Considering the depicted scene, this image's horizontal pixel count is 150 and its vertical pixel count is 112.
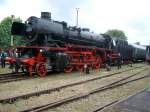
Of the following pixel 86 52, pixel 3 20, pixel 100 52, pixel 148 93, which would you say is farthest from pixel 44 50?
pixel 3 20

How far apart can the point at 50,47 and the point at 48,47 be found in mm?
271

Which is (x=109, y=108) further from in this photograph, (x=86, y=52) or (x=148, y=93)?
(x=86, y=52)

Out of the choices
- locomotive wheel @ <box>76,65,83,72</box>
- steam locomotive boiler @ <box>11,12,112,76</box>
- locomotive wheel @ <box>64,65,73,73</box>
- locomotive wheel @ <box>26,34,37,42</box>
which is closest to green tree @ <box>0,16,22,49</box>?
locomotive wheel @ <box>76,65,83,72</box>

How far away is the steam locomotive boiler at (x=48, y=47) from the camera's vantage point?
63.9 ft

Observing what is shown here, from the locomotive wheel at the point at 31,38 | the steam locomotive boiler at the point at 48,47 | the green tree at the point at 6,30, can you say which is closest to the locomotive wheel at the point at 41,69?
the steam locomotive boiler at the point at 48,47

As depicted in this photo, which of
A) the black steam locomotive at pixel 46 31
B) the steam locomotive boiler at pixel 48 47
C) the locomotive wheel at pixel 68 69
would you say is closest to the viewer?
the steam locomotive boiler at pixel 48 47

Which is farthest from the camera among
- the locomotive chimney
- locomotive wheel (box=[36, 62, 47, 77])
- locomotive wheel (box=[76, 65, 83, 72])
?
locomotive wheel (box=[76, 65, 83, 72])

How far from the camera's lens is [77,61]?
951 inches

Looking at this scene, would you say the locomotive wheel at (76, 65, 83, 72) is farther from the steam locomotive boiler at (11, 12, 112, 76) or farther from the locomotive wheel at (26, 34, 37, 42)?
the locomotive wheel at (26, 34, 37, 42)

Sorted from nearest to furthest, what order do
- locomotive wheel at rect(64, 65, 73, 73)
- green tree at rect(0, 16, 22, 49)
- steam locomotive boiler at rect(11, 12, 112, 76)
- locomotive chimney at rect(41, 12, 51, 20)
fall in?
steam locomotive boiler at rect(11, 12, 112, 76) → locomotive chimney at rect(41, 12, 51, 20) → locomotive wheel at rect(64, 65, 73, 73) → green tree at rect(0, 16, 22, 49)

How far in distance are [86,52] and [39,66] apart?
6.74 metres

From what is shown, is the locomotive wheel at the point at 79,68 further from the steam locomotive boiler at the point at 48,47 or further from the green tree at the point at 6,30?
the green tree at the point at 6,30

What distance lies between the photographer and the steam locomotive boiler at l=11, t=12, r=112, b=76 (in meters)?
19.5

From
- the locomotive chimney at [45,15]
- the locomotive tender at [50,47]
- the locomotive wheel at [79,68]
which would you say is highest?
the locomotive chimney at [45,15]
